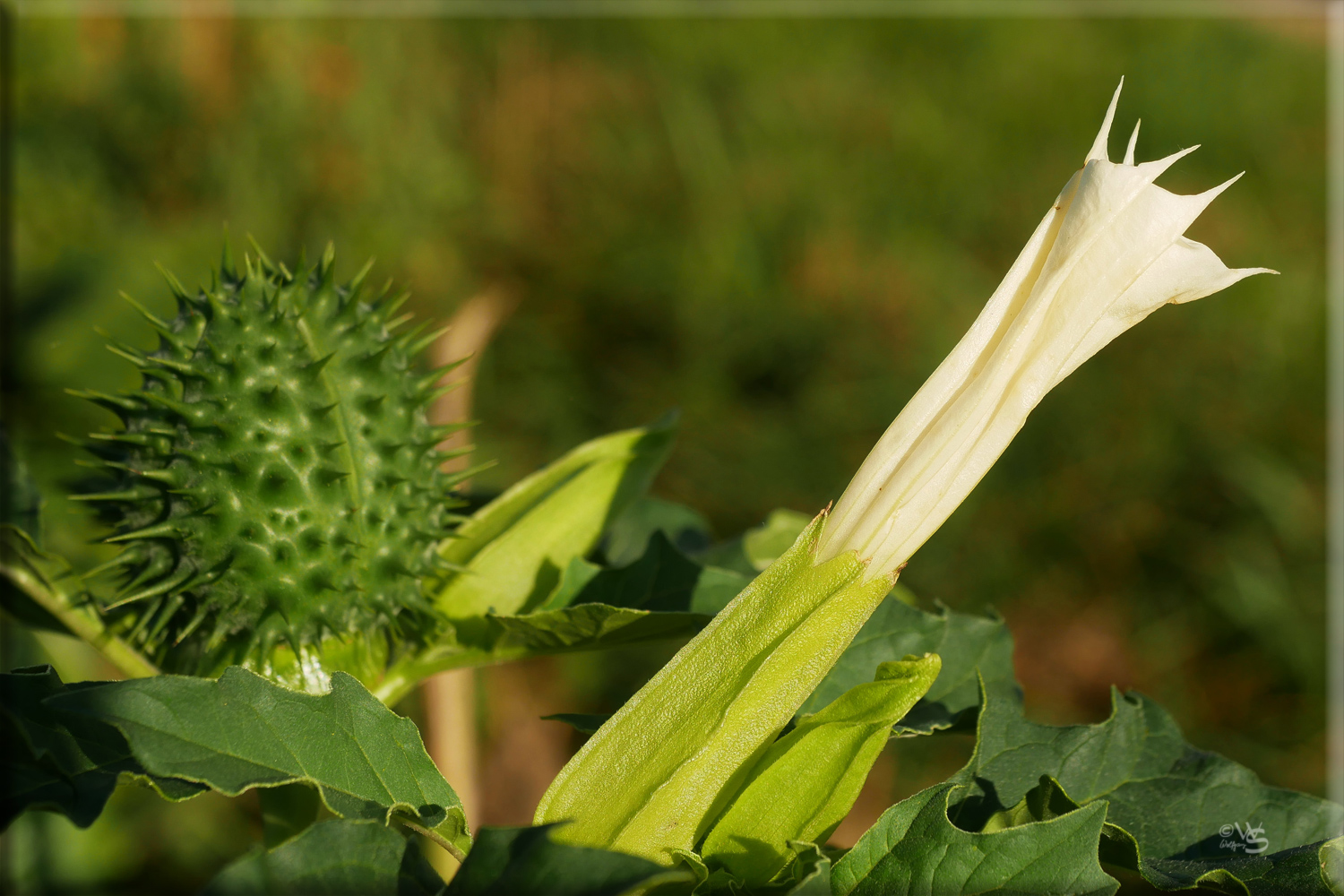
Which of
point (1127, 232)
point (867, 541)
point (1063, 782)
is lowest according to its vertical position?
point (1063, 782)

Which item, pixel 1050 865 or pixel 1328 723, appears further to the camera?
pixel 1328 723

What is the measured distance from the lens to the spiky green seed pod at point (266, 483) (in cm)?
89

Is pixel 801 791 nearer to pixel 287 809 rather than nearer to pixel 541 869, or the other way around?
pixel 541 869

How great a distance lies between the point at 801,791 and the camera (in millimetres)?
699

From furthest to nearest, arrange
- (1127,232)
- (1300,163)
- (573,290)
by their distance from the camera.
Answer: (1300,163) < (573,290) < (1127,232)

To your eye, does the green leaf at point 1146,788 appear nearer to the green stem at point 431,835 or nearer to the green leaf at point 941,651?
the green leaf at point 941,651

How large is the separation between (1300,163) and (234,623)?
16.2 feet

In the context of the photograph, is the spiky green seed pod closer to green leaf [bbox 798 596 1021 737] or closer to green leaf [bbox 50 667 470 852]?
green leaf [bbox 50 667 470 852]

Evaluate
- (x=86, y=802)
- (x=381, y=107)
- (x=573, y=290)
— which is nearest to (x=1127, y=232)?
(x=86, y=802)

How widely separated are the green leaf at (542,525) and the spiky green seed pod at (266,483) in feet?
0.18

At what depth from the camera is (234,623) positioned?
0.90 metres

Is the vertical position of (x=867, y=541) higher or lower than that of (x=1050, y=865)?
higher

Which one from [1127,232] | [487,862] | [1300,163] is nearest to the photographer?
[487,862]

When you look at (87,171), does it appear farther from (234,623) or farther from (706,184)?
(234,623)
